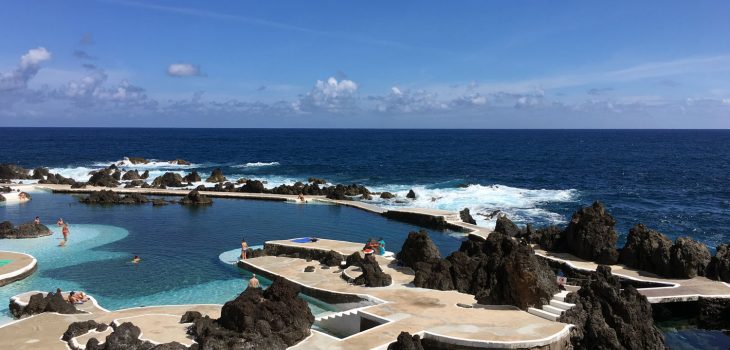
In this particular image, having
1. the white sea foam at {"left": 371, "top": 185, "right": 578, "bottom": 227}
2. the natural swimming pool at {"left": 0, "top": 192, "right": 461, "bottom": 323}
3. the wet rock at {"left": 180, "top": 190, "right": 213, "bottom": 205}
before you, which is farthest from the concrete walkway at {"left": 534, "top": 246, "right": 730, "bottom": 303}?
the wet rock at {"left": 180, "top": 190, "right": 213, "bottom": 205}

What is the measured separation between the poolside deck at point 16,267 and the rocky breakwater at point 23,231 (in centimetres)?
610

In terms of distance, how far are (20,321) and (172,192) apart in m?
40.0

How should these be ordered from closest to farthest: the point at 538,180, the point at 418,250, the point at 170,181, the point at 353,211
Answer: the point at 418,250 → the point at 353,211 → the point at 170,181 → the point at 538,180

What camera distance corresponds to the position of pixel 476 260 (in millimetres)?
26438

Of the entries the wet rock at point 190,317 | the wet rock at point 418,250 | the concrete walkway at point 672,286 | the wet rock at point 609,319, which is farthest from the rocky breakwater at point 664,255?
the wet rock at point 190,317

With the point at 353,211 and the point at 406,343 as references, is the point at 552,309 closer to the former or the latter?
the point at 406,343

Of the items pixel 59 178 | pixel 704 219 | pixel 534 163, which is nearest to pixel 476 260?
pixel 704 219

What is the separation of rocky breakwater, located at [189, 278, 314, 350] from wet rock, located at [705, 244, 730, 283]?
65.3ft

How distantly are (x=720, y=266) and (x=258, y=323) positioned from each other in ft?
72.9

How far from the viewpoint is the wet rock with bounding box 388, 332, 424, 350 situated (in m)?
17.5

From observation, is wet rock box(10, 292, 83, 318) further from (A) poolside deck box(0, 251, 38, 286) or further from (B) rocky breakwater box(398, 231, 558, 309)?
(B) rocky breakwater box(398, 231, 558, 309)

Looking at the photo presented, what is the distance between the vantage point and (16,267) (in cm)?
2884

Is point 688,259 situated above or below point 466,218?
above

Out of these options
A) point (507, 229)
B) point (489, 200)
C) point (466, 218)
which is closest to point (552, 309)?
point (507, 229)
